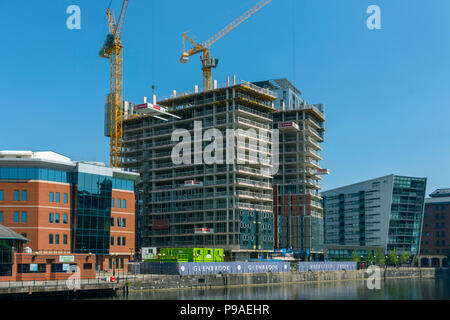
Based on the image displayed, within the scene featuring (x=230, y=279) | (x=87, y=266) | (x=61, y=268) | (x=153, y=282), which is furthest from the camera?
(x=230, y=279)

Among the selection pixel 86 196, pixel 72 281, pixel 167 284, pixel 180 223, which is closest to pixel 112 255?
pixel 86 196

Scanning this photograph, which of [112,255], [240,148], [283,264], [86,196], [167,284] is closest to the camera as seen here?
[167,284]

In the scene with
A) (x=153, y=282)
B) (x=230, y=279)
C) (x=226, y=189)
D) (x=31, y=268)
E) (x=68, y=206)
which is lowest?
(x=230, y=279)

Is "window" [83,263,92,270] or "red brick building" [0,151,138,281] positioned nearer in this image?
"window" [83,263,92,270]

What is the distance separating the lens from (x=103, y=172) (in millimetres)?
137000

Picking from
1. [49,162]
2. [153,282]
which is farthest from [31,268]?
[49,162]

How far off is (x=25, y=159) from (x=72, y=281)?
3140 cm

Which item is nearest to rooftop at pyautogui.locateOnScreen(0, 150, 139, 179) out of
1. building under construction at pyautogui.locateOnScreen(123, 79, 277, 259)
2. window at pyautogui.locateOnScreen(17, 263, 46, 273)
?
window at pyautogui.locateOnScreen(17, 263, 46, 273)

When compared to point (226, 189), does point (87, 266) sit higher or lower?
lower

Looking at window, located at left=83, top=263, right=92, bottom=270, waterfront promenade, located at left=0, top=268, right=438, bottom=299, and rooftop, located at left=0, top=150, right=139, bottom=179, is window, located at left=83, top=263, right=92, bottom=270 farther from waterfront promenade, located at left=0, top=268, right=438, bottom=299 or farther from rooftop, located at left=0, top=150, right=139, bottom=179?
rooftop, located at left=0, top=150, right=139, bottom=179

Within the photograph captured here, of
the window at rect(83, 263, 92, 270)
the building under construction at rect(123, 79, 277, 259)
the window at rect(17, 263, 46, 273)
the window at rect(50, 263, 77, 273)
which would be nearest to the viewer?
the window at rect(17, 263, 46, 273)

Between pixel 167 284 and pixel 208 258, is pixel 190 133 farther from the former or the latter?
pixel 167 284

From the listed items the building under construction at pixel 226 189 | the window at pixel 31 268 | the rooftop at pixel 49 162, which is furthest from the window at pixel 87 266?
the building under construction at pixel 226 189

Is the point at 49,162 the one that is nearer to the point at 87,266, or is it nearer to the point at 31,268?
the point at 87,266
